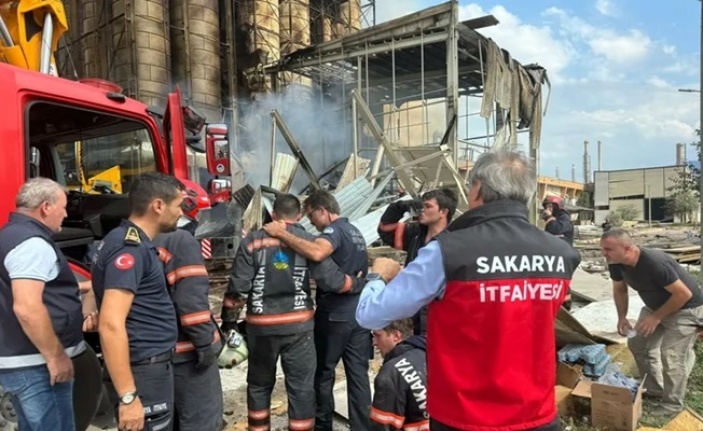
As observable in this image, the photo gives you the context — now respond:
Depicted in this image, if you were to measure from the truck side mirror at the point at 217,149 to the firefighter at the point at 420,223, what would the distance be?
143 centimetres

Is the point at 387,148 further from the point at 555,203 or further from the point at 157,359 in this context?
the point at 157,359

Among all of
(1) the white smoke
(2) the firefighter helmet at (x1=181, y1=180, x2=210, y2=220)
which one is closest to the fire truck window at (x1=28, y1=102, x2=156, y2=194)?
(2) the firefighter helmet at (x1=181, y1=180, x2=210, y2=220)

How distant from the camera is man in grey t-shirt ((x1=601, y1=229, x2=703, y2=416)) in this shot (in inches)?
153

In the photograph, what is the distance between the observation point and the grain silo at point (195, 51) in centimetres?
1363

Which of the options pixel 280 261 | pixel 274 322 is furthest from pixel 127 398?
pixel 280 261

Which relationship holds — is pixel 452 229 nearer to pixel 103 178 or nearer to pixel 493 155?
pixel 493 155

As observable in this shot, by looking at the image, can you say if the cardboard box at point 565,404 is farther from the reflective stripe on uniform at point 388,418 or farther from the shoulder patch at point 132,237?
the shoulder patch at point 132,237

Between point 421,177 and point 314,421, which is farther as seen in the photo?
point 421,177

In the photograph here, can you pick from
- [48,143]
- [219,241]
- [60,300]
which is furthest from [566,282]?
[219,241]

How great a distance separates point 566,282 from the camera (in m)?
1.85

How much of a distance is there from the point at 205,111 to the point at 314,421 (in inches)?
457

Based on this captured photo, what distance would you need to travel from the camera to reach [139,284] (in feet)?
7.27

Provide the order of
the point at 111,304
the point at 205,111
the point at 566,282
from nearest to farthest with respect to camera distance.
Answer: the point at 566,282 → the point at 111,304 → the point at 205,111

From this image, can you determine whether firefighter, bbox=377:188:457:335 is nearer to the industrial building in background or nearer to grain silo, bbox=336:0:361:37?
the industrial building in background
